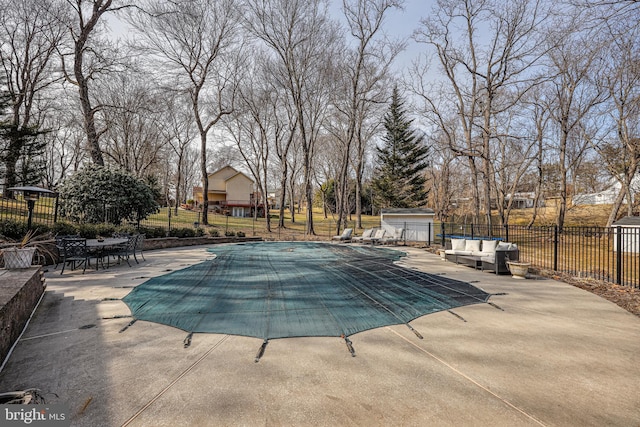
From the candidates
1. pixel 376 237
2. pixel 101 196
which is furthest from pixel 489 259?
pixel 101 196

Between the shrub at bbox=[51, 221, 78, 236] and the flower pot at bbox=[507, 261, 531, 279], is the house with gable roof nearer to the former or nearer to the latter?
the shrub at bbox=[51, 221, 78, 236]

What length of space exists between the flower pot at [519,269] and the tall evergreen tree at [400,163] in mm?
23351

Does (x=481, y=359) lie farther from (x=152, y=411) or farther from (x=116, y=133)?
(x=116, y=133)

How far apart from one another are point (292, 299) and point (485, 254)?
261 inches

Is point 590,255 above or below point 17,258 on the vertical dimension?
below

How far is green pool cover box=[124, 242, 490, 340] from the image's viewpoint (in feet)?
13.4

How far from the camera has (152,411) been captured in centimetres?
228

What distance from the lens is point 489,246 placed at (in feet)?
30.0

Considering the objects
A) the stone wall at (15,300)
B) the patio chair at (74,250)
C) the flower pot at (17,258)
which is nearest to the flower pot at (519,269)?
the stone wall at (15,300)

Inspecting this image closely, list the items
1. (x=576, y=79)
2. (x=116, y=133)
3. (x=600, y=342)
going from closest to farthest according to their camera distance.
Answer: (x=600, y=342), (x=576, y=79), (x=116, y=133)

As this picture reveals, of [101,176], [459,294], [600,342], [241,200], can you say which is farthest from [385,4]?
[241,200]

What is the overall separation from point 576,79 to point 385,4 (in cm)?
1319

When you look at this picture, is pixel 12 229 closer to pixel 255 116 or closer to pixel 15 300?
pixel 15 300

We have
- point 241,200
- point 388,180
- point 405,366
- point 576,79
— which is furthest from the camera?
point 241,200
